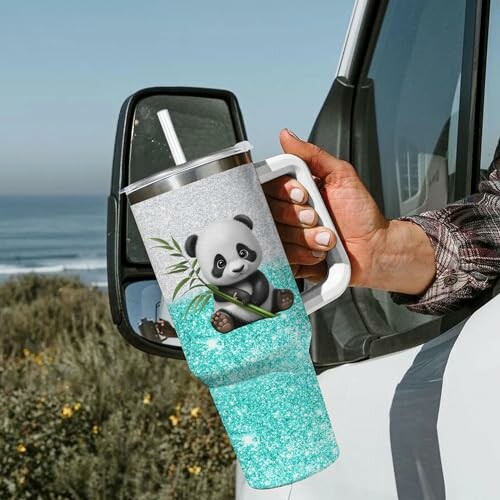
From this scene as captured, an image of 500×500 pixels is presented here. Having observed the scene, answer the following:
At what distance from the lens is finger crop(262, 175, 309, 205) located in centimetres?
103

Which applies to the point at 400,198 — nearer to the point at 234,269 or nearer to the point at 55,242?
the point at 234,269

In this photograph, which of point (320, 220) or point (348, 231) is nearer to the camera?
point (320, 220)

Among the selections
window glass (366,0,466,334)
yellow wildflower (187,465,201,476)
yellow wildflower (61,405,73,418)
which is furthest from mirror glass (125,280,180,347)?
yellow wildflower (61,405,73,418)

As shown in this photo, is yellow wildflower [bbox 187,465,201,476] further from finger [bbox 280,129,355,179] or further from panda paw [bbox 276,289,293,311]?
panda paw [bbox 276,289,293,311]

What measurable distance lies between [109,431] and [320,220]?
3.96 m

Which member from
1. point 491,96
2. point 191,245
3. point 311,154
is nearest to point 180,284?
point 191,245

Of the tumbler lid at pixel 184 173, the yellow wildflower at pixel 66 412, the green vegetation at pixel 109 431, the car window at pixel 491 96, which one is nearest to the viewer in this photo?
the tumbler lid at pixel 184 173

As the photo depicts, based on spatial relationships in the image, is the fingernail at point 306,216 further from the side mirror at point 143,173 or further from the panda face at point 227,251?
the side mirror at point 143,173

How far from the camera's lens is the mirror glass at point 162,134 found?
129 cm

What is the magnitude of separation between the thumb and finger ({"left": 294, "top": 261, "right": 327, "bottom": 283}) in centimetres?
12

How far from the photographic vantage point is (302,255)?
113 cm

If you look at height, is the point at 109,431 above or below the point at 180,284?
below

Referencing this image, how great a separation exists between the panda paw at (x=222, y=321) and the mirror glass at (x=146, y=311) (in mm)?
335

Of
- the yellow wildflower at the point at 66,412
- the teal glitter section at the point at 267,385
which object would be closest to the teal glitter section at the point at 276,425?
the teal glitter section at the point at 267,385
